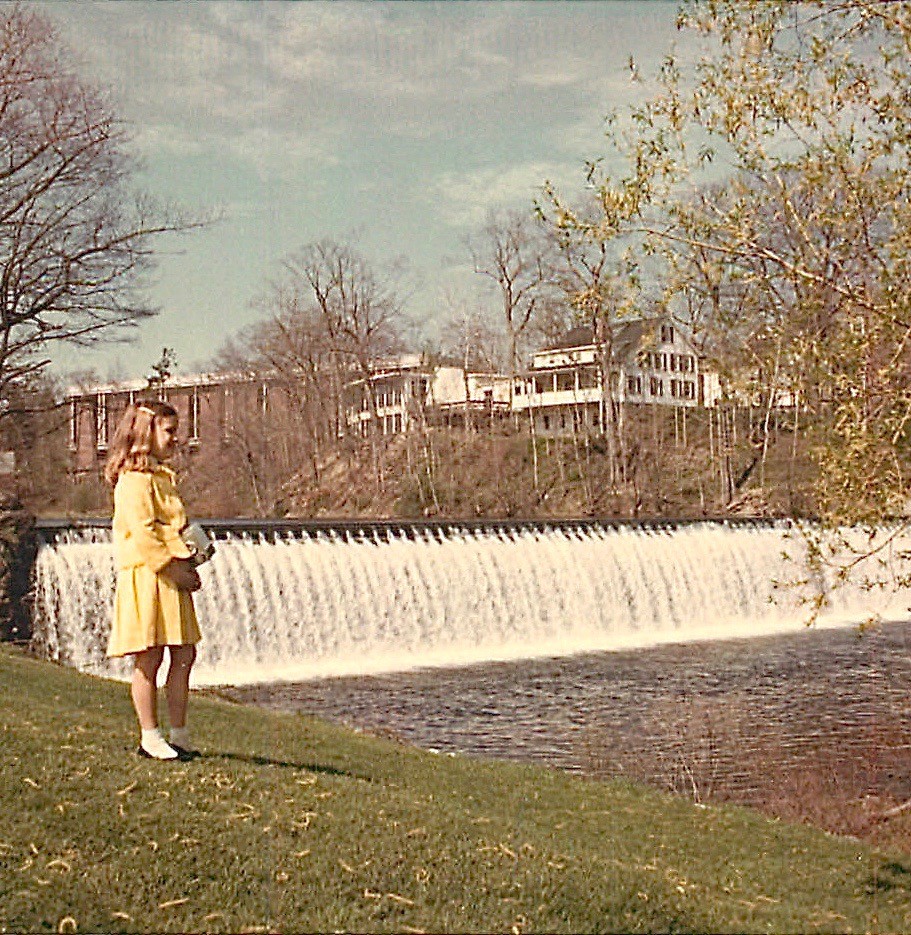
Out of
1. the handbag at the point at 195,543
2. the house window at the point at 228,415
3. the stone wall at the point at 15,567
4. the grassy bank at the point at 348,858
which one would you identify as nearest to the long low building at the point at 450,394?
the house window at the point at 228,415

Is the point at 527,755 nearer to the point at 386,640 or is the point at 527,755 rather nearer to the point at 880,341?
the point at 880,341

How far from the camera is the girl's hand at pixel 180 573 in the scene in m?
6.51

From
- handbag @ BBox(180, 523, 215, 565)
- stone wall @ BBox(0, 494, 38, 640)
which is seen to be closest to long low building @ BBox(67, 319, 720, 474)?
stone wall @ BBox(0, 494, 38, 640)

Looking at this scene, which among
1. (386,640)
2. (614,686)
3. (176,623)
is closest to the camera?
(176,623)

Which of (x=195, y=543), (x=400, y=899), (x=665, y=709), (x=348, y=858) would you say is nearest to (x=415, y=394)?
(x=665, y=709)

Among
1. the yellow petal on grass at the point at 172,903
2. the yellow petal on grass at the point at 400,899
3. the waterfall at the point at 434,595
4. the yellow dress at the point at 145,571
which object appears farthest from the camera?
the waterfall at the point at 434,595

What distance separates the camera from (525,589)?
76.9 ft

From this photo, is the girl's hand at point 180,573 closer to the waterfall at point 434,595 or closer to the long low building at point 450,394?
the waterfall at point 434,595

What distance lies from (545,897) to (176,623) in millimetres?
2263

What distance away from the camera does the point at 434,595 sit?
2228 centimetres

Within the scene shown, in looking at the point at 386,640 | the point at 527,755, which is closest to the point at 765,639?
the point at 386,640

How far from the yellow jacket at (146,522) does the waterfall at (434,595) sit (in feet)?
40.6

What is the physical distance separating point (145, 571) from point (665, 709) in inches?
408

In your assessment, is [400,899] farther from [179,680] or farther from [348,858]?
[179,680]
